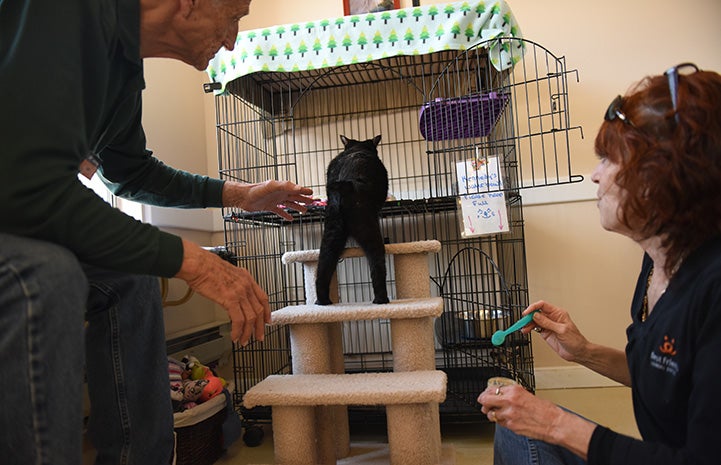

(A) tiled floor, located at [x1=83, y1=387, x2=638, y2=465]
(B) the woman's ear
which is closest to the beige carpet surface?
(A) tiled floor, located at [x1=83, y1=387, x2=638, y2=465]

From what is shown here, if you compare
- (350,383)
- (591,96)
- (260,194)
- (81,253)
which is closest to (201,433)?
(350,383)

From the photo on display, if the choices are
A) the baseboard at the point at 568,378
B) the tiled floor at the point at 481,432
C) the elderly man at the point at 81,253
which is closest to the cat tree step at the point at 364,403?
the tiled floor at the point at 481,432

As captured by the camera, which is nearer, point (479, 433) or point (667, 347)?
point (667, 347)

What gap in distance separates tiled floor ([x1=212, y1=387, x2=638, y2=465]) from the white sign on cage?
0.75m

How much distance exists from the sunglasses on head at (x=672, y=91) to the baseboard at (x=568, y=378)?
1727 millimetres

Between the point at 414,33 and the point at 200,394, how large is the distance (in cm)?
152

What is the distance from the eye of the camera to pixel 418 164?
7.75 ft

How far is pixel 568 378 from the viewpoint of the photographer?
84.1 inches

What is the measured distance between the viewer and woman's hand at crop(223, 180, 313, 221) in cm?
126

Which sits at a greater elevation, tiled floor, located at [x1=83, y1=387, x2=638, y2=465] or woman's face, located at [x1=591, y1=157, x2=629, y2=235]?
woman's face, located at [x1=591, y1=157, x2=629, y2=235]

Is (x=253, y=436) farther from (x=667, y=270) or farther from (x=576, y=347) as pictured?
(x=667, y=270)

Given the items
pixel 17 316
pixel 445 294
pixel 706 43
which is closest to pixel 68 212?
pixel 17 316

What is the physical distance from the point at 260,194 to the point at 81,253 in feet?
2.24

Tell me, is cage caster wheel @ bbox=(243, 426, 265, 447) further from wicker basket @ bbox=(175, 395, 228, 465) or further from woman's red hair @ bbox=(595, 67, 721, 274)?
woman's red hair @ bbox=(595, 67, 721, 274)
